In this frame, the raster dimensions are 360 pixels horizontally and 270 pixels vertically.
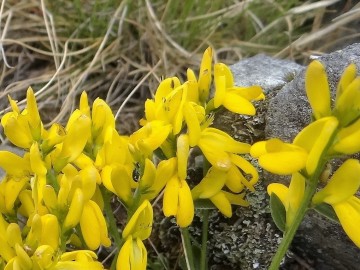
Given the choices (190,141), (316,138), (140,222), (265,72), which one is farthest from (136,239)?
(265,72)

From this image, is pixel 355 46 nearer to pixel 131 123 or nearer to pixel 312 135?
pixel 312 135

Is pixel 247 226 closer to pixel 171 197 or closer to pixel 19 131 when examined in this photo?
pixel 171 197

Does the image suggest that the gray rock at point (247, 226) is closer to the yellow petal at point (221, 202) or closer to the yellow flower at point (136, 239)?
the yellow petal at point (221, 202)

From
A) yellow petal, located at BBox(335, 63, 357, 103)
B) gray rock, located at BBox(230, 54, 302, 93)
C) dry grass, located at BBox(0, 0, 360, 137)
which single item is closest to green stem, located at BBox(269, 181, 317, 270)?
yellow petal, located at BBox(335, 63, 357, 103)

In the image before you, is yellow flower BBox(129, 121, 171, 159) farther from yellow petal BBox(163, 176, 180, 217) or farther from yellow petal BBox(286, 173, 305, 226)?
yellow petal BBox(286, 173, 305, 226)

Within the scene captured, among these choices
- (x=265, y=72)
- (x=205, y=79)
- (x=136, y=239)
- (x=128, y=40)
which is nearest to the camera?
(x=136, y=239)
